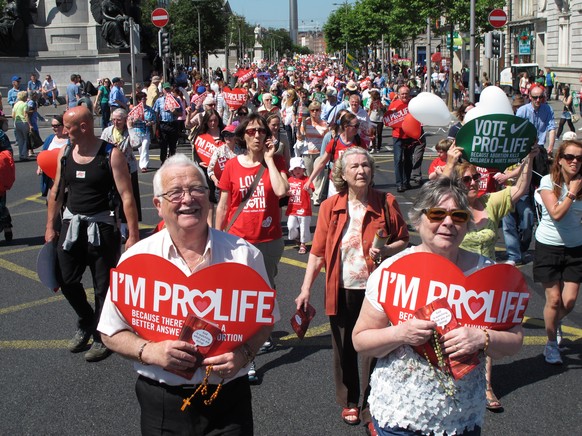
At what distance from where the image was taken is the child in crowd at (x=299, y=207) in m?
9.46

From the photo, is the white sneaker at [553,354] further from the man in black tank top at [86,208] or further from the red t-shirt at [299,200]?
the red t-shirt at [299,200]

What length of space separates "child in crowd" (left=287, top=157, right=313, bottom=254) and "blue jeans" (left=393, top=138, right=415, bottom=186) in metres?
4.32

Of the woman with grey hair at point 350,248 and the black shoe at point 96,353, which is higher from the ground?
the woman with grey hair at point 350,248

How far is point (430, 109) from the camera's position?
7008 millimetres

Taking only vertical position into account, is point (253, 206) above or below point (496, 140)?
below

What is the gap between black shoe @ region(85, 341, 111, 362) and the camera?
19.1 feet

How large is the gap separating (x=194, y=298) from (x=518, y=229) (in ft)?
23.9

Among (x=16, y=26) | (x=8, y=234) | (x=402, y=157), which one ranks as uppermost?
(x=16, y=26)

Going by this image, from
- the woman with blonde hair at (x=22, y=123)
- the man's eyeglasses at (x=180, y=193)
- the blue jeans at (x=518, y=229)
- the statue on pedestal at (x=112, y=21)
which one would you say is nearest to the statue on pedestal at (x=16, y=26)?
the statue on pedestal at (x=112, y=21)

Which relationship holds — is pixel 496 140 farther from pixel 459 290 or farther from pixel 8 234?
pixel 8 234

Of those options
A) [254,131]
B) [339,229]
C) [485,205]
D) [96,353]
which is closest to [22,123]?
[96,353]

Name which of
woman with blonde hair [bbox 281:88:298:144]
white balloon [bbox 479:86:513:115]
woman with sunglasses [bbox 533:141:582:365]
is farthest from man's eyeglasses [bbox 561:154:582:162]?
woman with blonde hair [bbox 281:88:298:144]

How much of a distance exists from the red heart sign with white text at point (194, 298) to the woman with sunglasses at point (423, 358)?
0.47 m

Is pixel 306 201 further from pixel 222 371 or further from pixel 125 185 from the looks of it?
pixel 222 371
